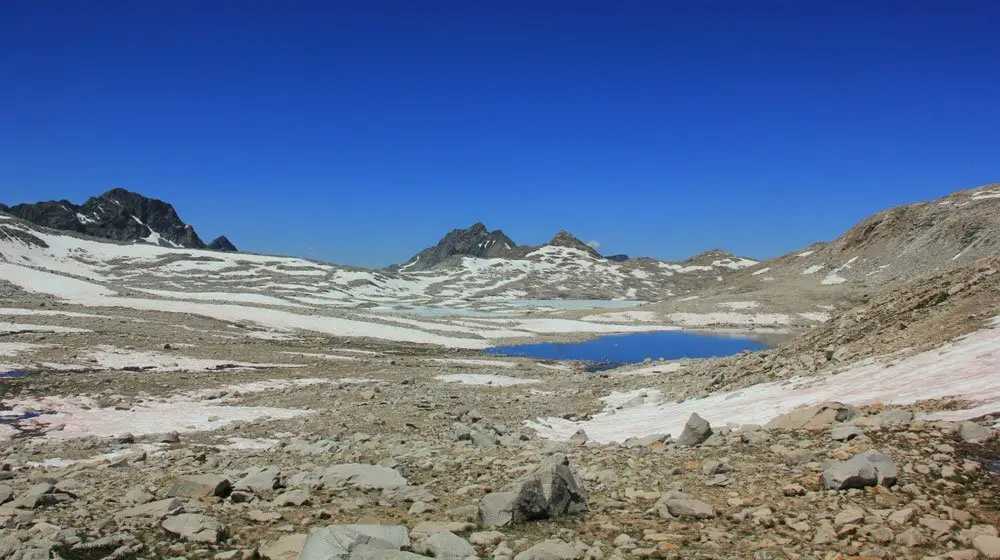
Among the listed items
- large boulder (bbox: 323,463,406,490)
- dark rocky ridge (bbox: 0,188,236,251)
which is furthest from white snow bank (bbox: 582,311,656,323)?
dark rocky ridge (bbox: 0,188,236,251)

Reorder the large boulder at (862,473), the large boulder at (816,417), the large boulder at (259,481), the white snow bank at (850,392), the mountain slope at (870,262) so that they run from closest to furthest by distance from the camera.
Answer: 1. the large boulder at (862,473)
2. the large boulder at (259,481)
3. the large boulder at (816,417)
4. the white snow bank at (850,392)
5. the mountain slope at (870,262)

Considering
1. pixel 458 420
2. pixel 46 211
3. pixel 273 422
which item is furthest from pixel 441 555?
pixel 46 211

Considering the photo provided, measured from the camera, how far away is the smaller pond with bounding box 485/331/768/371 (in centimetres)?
5538

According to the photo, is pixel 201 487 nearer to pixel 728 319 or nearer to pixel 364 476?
pixel 364 476

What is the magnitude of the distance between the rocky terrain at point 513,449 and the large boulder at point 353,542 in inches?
1.7

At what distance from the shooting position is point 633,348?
6309cm

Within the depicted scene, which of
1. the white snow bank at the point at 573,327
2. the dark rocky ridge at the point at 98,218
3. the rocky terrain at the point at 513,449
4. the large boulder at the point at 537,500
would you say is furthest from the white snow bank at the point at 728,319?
the dark rocky ridge at the point at 98,218

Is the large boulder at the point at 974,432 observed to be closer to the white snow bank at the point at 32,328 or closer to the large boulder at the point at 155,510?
the large boulder at the point at 155,510

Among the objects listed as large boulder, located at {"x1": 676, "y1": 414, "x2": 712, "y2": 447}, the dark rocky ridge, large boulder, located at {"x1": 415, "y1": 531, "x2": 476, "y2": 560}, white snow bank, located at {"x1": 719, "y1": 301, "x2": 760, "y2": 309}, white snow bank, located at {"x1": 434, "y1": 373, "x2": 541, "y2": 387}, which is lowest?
white snow bank, located at {"x1": 434, "y1": 373, "x2": 541, "y2": 387}

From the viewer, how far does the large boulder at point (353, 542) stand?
6.30 m

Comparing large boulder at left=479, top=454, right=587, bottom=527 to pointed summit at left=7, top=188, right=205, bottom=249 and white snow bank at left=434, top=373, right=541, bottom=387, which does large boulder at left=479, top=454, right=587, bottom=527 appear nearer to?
white snow bank at left=434, top=373, right=541, bottom=387

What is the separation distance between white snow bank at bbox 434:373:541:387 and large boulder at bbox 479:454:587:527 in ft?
75.5

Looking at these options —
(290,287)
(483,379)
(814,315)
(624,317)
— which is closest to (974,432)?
(483,379)

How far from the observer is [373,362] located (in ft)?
133
